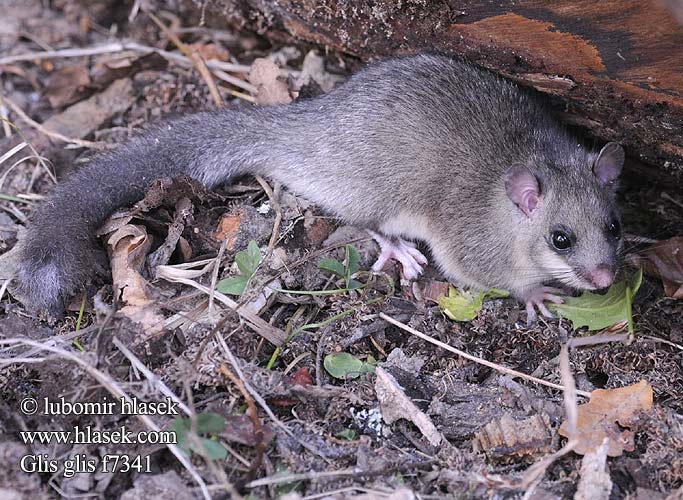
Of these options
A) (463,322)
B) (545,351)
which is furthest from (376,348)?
(545,351)

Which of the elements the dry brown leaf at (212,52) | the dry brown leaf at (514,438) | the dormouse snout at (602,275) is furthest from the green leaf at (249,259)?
the dry brown leaf at (212,52)

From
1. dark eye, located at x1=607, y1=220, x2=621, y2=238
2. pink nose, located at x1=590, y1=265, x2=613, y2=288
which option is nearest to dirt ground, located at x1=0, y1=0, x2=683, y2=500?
pink nose, located at x1=590, y1=265, x2=613, y2=288

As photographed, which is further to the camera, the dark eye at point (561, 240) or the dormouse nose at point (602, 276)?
the dark eye at point (561, 240)

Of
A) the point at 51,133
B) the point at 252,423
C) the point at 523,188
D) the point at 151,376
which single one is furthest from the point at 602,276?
the point at 51,133

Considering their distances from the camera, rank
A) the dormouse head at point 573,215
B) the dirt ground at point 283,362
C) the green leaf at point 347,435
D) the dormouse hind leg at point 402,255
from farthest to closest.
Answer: the dormouse hind leg at point 402,255
the dormouse head at point 573,215
the green leaf at point 347,435
the dirt ground at point 283,362

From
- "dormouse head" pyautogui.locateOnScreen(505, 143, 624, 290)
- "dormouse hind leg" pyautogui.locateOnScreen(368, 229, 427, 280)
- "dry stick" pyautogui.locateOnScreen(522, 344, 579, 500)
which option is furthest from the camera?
"dormouse hind leg" pyautogui.locateOnScreen(368, 229, 427, 280)

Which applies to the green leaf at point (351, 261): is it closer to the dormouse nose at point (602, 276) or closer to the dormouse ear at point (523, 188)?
the dormouse ear at point (523, 188)

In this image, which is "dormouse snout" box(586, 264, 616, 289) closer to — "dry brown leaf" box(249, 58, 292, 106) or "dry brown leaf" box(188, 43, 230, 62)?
"dry brown leaf" box(249, 58, 292, 106)

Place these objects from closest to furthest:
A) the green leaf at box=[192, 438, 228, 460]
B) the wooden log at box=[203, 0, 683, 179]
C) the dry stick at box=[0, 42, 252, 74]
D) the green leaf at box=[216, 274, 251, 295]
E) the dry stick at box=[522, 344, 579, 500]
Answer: the dry stick at box=[522, 344, 579, 500], the green leaf at box=[192, 438, 228, 460], the wooden log at box=[203, 0, 683, 179], the green leaf at box=[216, 274, 251, 295], the dry stick at box=[0, 42, 252, 74]
